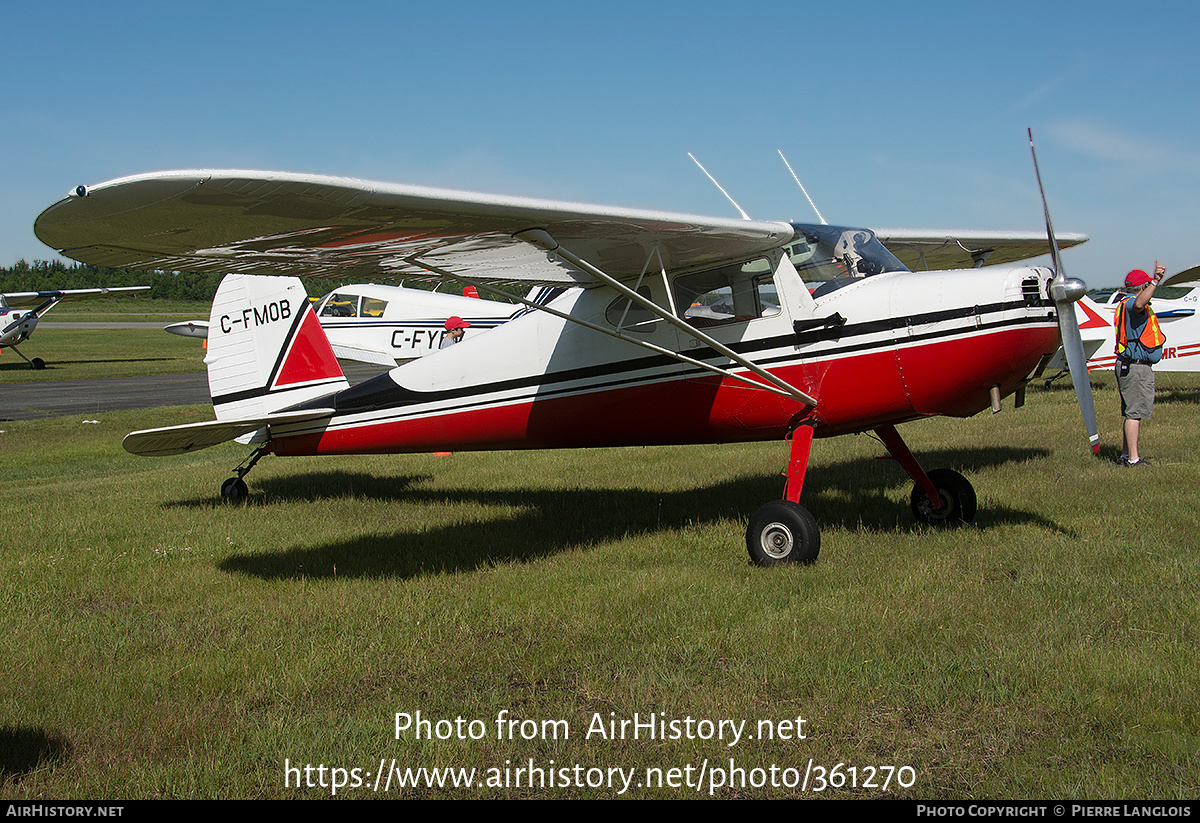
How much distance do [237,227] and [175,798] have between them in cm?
276

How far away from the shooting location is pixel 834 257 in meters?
6.11


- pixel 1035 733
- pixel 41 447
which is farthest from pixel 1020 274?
pixel 41 447

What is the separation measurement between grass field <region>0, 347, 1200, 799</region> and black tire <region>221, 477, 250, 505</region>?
15.9 inches

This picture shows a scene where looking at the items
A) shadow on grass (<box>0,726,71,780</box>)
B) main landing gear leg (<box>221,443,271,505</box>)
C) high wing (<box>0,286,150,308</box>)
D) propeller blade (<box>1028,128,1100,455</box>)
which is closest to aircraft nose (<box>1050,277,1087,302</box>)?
propeller blade (<box>1028,128,1100,455</box>)

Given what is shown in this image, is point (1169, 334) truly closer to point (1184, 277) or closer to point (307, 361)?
point (1184, 277)

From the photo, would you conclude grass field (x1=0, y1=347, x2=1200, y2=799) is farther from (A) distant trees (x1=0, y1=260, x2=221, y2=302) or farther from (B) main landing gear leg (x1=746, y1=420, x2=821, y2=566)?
(A) distant trees (x1=0, y1=260, x2=221, y2=302)

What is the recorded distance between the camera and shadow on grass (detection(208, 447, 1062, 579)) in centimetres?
623

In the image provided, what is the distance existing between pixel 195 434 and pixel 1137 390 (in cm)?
929

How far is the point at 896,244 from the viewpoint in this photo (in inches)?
340

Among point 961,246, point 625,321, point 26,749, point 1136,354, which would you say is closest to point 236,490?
point 625,321

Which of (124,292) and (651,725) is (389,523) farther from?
(124,292)

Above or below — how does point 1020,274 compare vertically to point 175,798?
above
